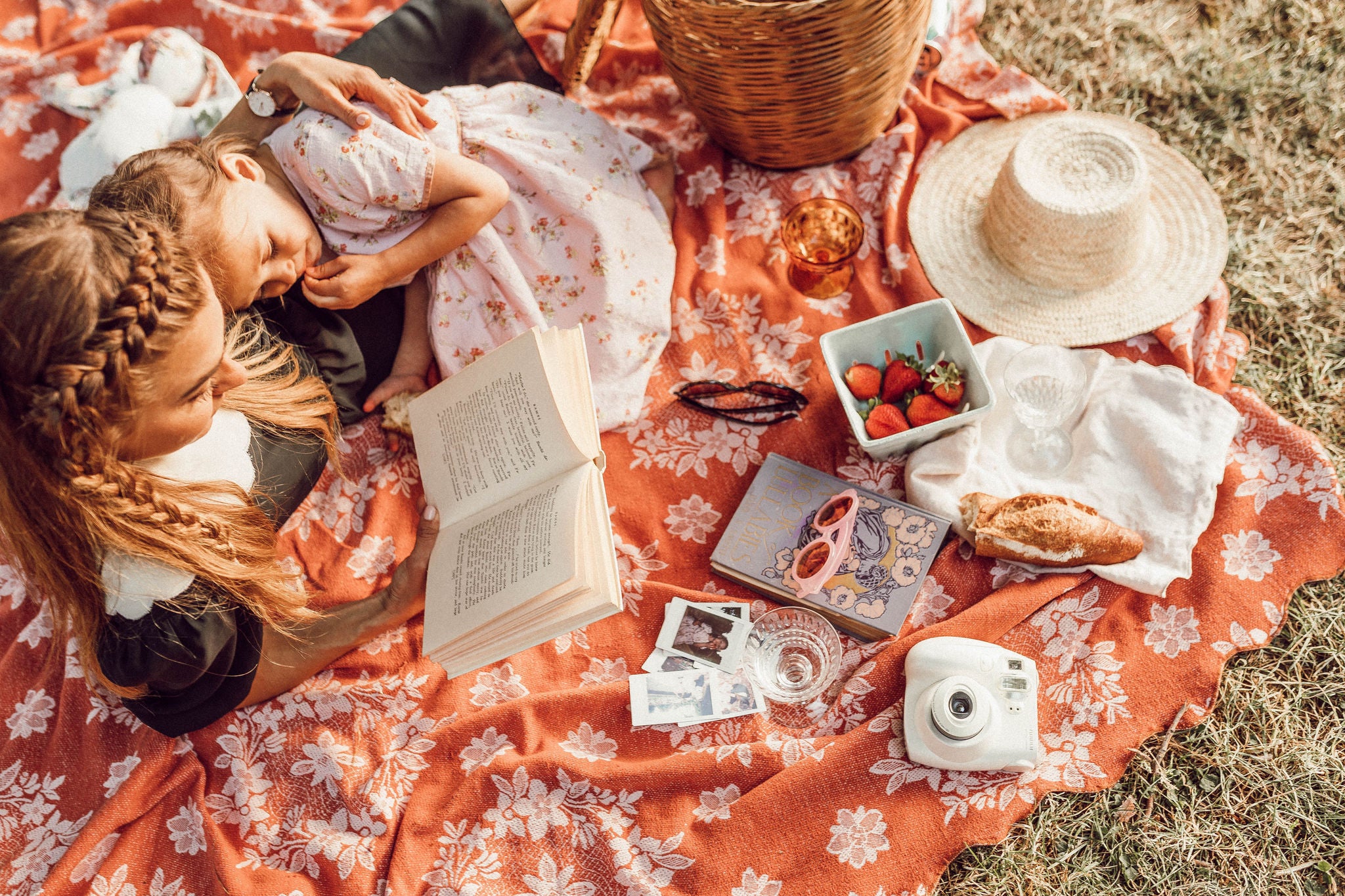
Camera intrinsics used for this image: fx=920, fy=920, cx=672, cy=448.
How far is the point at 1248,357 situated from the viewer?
2.16 metres

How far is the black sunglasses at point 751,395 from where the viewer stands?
209 centimetres

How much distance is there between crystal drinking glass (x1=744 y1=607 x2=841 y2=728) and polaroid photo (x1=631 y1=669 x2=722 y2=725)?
3.8 inches

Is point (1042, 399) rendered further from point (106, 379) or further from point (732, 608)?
point (106, 379)

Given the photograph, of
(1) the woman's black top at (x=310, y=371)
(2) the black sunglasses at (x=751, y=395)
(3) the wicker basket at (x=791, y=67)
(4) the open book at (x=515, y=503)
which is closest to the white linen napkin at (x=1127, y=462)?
(2) the black sunglasses at (x=751, y=395)

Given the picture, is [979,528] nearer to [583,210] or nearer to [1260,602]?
[1260,602]

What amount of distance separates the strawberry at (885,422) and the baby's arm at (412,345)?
1.04 m

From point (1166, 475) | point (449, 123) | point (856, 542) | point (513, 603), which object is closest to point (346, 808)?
point (513, 603)

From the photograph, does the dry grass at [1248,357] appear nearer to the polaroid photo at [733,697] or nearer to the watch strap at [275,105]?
the polaroid photo at [733,697]

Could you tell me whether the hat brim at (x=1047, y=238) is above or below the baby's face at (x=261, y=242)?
below

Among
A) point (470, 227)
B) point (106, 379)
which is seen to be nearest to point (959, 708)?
point (470, 227)

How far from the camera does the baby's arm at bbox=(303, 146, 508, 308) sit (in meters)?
1.88

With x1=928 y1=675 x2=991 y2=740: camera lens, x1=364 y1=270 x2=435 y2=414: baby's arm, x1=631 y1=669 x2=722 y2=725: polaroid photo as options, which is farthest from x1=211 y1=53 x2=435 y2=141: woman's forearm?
x1=928 y1=675 x2=991 y2=740: camera lens

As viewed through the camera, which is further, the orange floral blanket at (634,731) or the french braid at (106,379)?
the orange floral blanket at (634,731)

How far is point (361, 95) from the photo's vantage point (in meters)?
1.90
